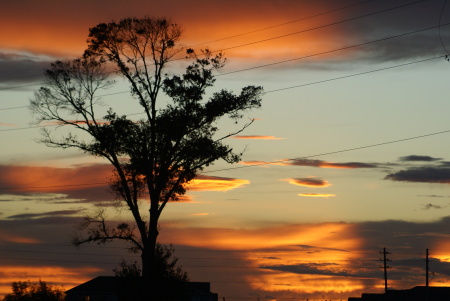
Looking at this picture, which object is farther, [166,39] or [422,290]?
[422,290]

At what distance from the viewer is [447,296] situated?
12162 centimetres

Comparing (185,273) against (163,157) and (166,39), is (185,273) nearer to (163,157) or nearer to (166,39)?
(163,157)

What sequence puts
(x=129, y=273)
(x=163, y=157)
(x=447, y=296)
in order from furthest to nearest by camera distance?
(x=447, y=296)
(x=129, y=273)
(x=163, y=157)

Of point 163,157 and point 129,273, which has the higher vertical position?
point 163,157

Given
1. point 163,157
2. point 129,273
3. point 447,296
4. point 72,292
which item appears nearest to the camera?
point 163,157

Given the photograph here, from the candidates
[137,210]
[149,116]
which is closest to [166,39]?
[149,116]

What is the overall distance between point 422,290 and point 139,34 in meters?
87.1

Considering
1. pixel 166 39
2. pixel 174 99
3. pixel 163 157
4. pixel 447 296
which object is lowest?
pixel 447 296

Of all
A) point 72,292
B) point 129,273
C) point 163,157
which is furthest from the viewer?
point 72,292

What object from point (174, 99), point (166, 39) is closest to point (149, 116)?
point (174, 99)

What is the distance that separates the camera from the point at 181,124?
5138cm

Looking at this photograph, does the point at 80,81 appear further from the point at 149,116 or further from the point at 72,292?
the point at 72,292

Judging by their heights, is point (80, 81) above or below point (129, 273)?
above

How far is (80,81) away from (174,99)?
6649 millimetres
